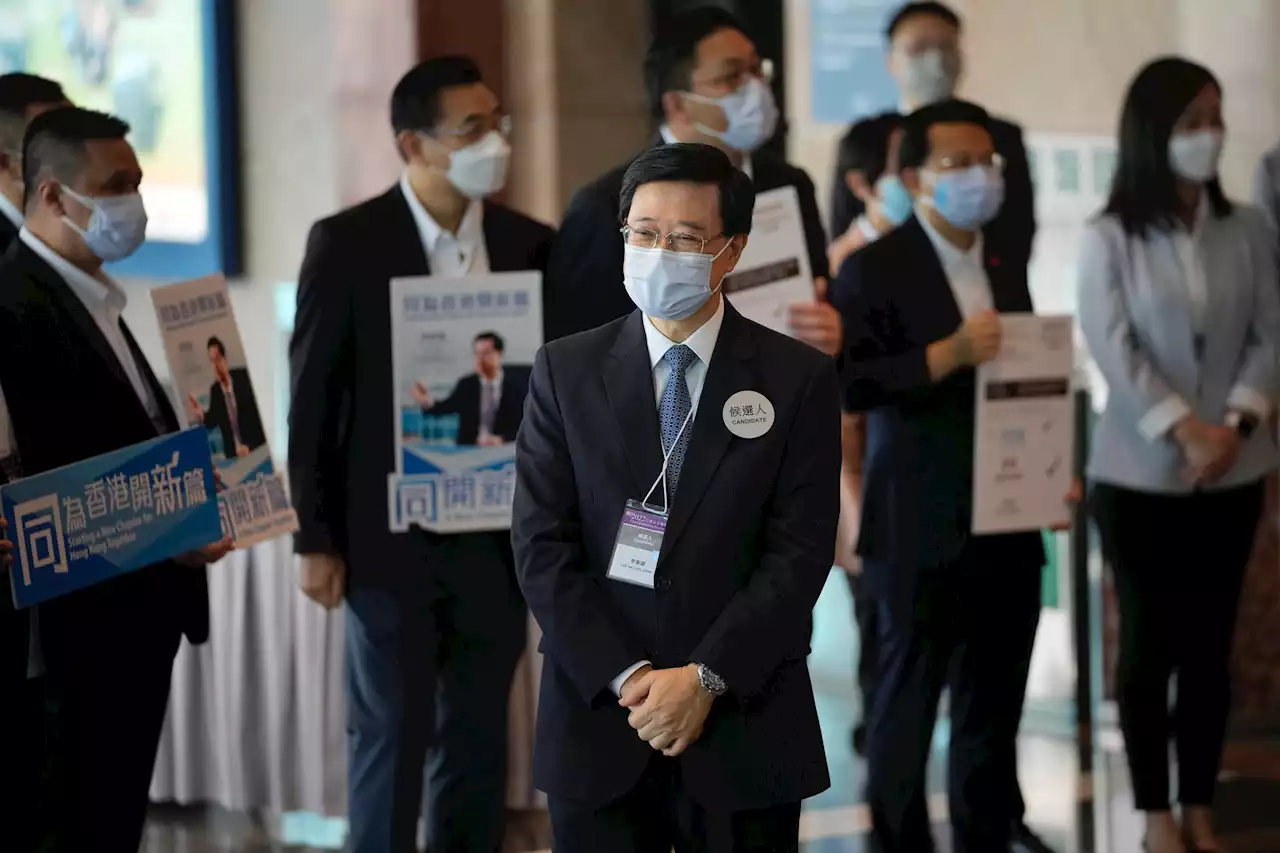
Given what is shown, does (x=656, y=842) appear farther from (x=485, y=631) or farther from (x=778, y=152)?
(x=778, y=152)

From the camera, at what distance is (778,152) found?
474 centimetres

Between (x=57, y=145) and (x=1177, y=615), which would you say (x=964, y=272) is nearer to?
(x=1177, y=615)

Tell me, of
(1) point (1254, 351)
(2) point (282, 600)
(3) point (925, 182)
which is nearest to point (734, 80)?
(3) point (925, 182)

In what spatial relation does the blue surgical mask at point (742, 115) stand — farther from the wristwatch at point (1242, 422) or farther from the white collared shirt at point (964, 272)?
the wristwatch at point (1242, 422)

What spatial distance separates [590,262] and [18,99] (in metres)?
1.19

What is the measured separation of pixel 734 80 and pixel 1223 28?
2.85 m

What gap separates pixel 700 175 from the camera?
2094 mm

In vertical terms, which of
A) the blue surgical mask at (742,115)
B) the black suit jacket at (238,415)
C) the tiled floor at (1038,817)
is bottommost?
the tiled floor at (1038,817)

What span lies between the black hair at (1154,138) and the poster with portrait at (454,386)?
5.40 feet

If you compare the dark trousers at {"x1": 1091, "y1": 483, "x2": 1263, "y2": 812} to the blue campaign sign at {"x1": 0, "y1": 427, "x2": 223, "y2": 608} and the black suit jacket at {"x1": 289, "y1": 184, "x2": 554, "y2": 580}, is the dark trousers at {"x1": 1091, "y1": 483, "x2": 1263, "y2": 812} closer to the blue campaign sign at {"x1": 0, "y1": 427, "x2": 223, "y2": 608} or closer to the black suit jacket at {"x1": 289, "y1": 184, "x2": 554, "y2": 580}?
the black suit jacket at {"x1": 289, "y1": 184, "x2": 554, "y2": 580}

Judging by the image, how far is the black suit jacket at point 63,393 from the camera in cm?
255

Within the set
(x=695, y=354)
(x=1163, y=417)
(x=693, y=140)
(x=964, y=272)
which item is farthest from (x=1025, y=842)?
(x=695, y=354)

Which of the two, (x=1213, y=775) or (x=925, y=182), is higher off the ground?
(x=925, y=182)

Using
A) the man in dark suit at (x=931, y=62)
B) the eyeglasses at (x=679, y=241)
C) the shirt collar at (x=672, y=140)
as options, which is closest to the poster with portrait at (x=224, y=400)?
the shirt collar at (x=672, y=140)
